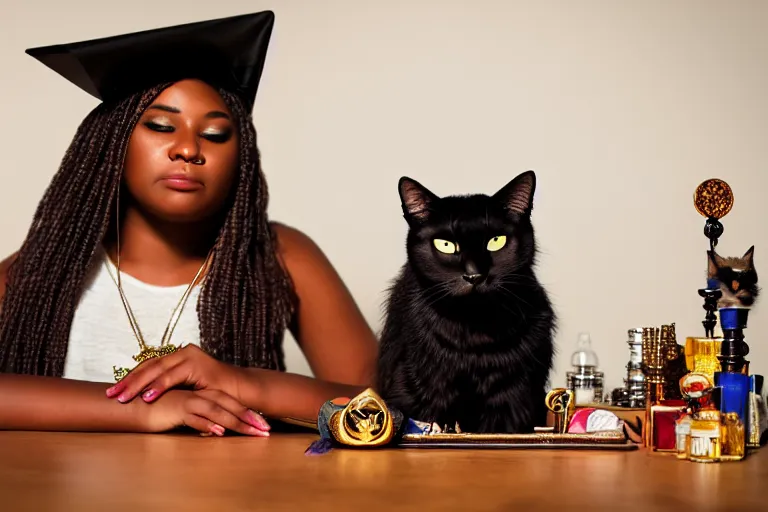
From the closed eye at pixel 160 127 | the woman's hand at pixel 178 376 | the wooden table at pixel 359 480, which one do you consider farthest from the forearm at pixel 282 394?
the closed eye at pixel 160 127

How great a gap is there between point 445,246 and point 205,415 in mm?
362

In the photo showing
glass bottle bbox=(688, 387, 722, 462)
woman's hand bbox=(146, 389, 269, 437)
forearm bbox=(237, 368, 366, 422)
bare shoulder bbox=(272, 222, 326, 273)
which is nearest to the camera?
glass bottle bbox=(688, 387, 722, 462)

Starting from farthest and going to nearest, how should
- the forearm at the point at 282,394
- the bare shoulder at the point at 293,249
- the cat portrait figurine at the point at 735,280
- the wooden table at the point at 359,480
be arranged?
1. the bare shoulder at the point at 293,249
2. the forearm at the point at 282,394
3. the cat portrait figurine at the point at 735,280
4. the wooden table at the point at 359,480

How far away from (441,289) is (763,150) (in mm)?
1446

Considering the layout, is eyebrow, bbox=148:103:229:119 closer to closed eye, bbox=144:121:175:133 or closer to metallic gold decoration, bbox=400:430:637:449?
closed eye, bbox=144:121:175:133

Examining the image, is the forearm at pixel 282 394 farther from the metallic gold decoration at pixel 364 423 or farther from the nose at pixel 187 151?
the nose at pixel 187 151

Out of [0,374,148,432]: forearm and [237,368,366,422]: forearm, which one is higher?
[237,368,366,422]: forearm

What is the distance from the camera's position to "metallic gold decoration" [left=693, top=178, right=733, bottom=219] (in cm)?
101

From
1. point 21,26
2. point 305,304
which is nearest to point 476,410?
point 305,304

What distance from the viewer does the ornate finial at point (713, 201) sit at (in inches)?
39.6

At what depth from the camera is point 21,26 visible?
239 cm

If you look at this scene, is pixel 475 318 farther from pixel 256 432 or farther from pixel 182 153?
pixel 182 153

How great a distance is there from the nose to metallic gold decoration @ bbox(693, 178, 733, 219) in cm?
80

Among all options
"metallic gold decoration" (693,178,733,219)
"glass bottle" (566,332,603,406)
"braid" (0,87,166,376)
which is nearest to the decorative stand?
"metallic gold decoration" (693,178,733,219)
